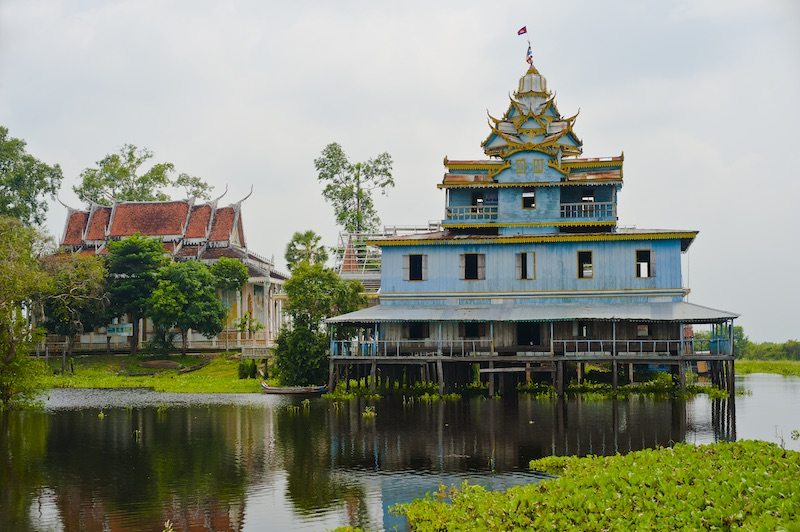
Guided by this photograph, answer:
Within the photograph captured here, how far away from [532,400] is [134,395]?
18.5m

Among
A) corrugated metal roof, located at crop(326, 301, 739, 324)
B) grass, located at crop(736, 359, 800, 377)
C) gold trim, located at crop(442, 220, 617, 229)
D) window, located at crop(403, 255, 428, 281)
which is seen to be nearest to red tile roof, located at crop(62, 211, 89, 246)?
window, located at crop(403, 255, 428, 281)

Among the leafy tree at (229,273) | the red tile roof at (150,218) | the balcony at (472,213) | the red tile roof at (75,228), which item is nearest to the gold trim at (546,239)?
the balcony at (472,213)

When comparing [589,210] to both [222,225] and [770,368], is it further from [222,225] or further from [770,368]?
[770,368]

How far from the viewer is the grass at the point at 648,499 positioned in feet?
44.2

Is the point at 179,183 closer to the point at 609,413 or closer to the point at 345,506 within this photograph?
the point at 609,413

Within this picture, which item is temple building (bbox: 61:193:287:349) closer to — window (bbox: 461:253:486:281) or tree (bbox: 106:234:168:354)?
tree (bbox: 106:234:168:354)

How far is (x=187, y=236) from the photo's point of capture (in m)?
64.5

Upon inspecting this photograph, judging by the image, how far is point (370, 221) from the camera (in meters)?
64.9

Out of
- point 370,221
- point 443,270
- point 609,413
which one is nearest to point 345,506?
point 609,413

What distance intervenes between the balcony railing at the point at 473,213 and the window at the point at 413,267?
2.68 metres

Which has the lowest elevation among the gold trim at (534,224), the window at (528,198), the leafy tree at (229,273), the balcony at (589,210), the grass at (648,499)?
the grass at (648,499)

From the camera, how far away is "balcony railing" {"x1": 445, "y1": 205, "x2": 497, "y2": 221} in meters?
42.9

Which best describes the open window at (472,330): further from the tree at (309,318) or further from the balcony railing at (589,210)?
the tree at (309,318)

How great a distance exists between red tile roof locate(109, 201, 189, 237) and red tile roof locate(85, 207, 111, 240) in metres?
1.17
